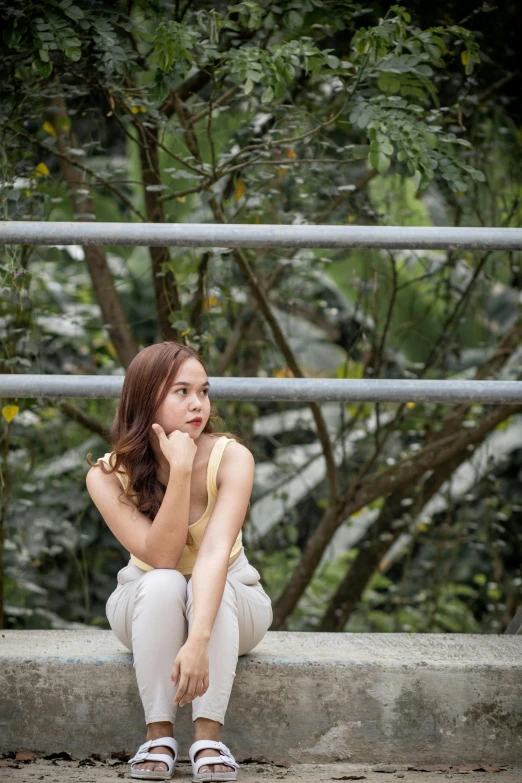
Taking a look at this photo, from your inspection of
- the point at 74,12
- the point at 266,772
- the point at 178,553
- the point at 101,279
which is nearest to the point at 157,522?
the point at 178,553

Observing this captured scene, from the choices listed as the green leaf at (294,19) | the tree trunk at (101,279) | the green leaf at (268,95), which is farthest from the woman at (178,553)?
the tree trunk at (101,279)

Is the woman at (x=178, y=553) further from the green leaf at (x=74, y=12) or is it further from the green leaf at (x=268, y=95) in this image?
the green leaf at (x=74, y=12)

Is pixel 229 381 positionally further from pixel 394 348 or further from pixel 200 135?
pixel 394 348

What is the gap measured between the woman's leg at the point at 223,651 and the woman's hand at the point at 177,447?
10.3 inches

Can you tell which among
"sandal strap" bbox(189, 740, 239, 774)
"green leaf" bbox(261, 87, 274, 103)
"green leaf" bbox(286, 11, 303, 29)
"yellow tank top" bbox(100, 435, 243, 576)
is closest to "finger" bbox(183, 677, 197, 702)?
"sandal strap" bbox(189, 740, 239, 774)

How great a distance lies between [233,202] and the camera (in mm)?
3494

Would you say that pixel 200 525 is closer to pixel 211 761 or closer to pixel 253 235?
pixel 211 761

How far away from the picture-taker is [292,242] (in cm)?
213

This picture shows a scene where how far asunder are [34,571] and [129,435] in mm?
2314

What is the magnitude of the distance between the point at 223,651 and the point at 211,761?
22cm

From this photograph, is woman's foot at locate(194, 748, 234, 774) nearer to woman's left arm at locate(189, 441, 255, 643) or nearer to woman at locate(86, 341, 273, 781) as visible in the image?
woman at locate(86, 341, 273, 781)

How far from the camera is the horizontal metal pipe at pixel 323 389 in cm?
210

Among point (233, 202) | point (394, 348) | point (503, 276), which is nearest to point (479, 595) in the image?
point (394, 348)

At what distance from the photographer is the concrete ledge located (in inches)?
81.4
